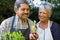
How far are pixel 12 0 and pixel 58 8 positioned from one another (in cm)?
105

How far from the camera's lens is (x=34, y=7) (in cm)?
467

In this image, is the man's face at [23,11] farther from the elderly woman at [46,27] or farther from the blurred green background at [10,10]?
the blurred green background at [10,10]

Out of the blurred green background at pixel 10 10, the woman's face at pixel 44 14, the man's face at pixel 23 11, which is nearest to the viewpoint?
the man's face at pixel 23 11

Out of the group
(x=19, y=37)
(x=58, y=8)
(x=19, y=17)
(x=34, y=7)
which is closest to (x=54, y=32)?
(x=19, y=17)

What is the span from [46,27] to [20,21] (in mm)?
430

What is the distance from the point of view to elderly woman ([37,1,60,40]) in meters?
2.94

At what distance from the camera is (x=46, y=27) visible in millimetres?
3061

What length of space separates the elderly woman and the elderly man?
0.25 m

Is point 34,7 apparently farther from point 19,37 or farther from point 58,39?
point 19,37

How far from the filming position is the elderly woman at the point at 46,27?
294 centimetres

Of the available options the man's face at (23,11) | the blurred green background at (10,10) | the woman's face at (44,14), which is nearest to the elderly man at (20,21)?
the man's face at (23,11)

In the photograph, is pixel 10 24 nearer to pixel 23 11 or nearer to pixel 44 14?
pixel 23 11

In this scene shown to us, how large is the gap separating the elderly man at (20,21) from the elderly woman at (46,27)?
25 centimetres

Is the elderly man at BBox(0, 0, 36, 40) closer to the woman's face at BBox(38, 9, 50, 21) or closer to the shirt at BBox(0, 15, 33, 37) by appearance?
the shirt at BBox(0, 15, 33, 37)
